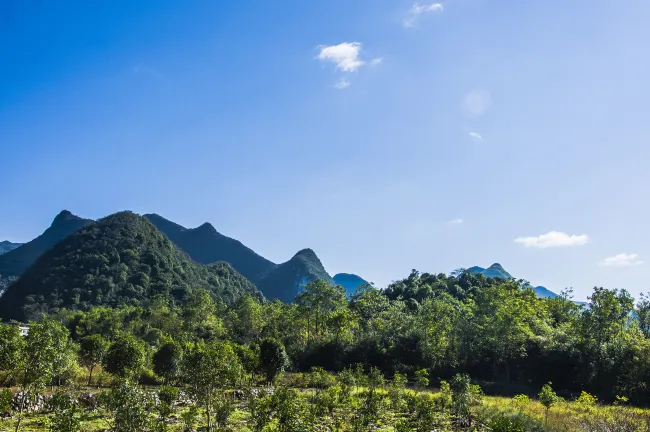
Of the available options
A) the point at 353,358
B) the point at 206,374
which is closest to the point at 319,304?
the point at 353,358

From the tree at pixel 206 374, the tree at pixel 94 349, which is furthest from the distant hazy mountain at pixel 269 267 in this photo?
the tree at pixel 206 374

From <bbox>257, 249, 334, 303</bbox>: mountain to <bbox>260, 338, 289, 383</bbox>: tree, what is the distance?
135019mm

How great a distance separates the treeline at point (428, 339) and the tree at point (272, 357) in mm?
71

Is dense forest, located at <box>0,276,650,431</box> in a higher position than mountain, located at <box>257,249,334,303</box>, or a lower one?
lower

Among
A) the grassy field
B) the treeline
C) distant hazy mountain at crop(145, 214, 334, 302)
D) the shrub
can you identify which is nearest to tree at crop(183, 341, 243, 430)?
the grassy field

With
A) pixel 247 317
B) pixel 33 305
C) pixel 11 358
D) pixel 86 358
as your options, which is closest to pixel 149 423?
A: pixel 11 358

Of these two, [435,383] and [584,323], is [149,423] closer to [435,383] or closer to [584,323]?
[435,383]

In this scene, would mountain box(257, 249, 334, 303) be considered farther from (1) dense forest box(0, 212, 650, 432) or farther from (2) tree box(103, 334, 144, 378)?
(2) tree box(103, 334, 144, 378)

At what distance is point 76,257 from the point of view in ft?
288

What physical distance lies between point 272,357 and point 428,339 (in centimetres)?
1560

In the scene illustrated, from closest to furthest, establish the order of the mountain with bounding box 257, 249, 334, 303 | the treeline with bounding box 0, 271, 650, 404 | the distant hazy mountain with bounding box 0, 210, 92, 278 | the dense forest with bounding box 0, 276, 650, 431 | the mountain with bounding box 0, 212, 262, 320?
the dense forest with bounding box 0, 276, 650, 431
the treeline with bounding box 0, 271, 650, 404
the mountain with bounding box 0, 212, 262, 320
the distant hazy mountain with bounding box 0, 210, 92, 278
the mountain with bounding box 257, 249, 334, 303

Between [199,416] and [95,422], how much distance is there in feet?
13.7

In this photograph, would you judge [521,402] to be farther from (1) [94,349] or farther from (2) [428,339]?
(1) [94,349]

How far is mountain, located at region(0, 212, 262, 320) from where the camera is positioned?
7875 cm
